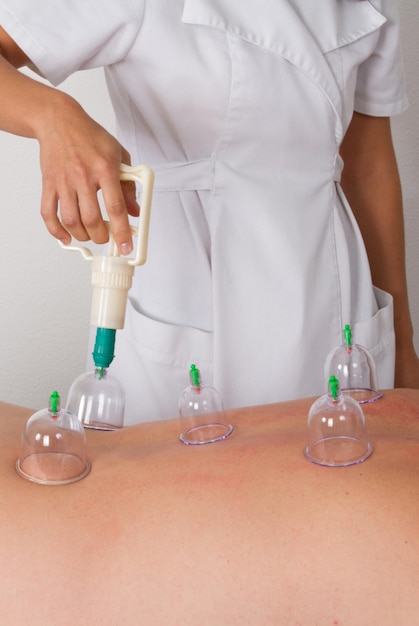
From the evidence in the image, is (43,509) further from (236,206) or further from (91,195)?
(236,206)

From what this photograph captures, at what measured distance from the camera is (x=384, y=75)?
1604 millimetres

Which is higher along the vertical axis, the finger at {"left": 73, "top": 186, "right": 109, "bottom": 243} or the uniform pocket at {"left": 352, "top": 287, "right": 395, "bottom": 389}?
the finger at {"left": 73, "top": 186, "right": 109, "bottom": 243}

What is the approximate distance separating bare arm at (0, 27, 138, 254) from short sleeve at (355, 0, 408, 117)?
A: 750mm

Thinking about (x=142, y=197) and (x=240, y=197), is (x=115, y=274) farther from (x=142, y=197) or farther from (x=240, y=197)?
(x=240, y=197)

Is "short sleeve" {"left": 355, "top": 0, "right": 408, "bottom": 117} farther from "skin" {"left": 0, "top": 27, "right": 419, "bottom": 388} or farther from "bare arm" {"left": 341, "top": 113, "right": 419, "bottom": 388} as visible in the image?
"skin" {"left": 0, "top": 27, "right": 419, "bottom": 388}

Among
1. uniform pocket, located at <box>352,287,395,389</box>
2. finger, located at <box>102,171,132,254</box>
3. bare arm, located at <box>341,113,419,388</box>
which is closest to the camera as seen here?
finger, located at <box>102,171,132,254</box>

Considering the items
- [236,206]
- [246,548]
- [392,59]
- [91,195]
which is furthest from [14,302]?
[246,548]

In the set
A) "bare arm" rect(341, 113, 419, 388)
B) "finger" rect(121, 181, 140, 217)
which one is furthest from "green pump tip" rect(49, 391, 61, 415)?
"bare arm" rect(341, 113, 419, 388)

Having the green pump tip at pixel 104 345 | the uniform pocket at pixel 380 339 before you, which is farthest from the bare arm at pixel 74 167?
the uniform pocket at pixel 380 339

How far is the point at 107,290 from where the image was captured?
0.99 meters

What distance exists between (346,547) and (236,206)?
66 centimetres

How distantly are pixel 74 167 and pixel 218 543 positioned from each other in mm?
438

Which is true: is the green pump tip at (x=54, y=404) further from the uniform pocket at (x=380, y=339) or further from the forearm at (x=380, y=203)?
the forearm at (x=380, y=203)

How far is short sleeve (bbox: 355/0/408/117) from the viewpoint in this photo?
5.05ft
